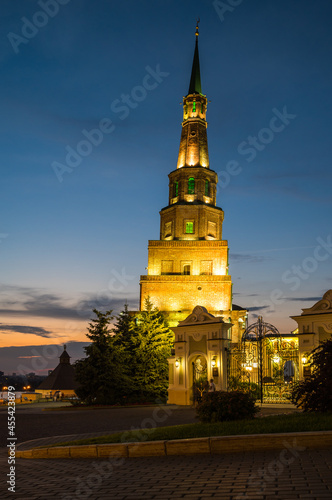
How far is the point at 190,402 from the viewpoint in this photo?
29688 mm

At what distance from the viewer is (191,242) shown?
51906 mm

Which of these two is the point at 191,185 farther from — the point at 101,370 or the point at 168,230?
the point at 101,370

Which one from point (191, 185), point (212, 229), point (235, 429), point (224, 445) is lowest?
point (224, 445)

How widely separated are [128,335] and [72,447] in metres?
26.9

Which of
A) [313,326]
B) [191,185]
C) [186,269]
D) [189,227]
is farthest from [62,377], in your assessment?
[313,326]

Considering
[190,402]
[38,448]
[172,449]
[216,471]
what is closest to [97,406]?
[190,402]

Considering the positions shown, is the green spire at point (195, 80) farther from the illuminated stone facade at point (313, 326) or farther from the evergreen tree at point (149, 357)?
the illuminated stone facade at point (313, 326)

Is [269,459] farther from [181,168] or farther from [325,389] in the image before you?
[181,168]

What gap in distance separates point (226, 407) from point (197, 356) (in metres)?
16.4

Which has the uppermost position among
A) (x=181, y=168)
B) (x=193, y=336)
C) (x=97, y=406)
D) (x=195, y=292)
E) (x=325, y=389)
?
(x=181, y=168)

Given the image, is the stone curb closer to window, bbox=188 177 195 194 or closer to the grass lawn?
the grass lawn

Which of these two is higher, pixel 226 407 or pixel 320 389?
pixel 320 389

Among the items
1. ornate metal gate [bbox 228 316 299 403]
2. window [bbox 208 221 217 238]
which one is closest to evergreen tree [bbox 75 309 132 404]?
ornate metal gate [bbox 228 316 299 403]

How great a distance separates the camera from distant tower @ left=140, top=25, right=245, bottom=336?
49812mm
